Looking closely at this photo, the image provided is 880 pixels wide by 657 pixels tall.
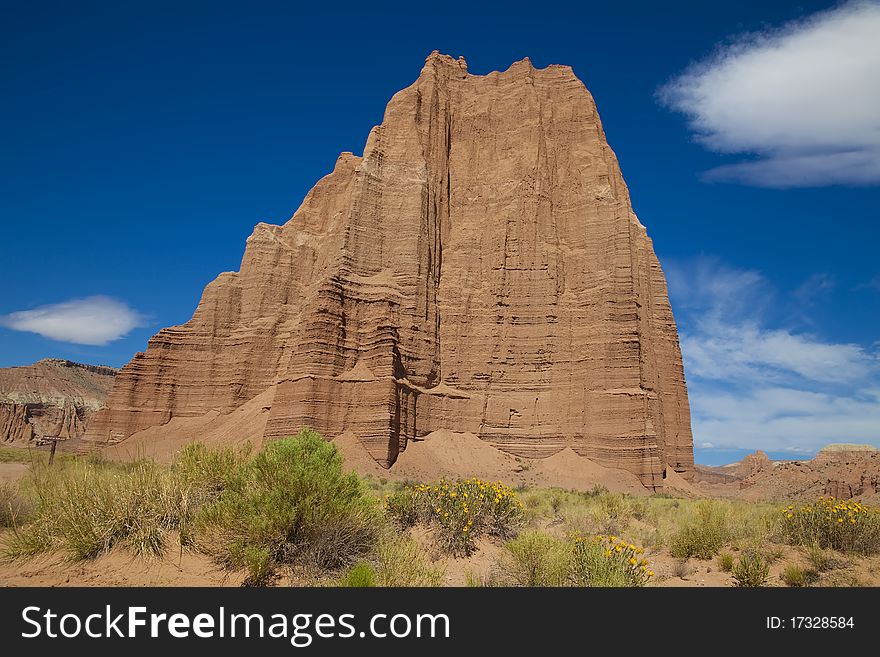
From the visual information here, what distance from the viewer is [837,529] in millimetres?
11750

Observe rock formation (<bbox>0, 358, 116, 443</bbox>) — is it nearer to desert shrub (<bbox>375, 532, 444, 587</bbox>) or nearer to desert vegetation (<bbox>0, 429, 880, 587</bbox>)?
desert vegetation (<bbox>0, 429, 880, 587</bbox>)

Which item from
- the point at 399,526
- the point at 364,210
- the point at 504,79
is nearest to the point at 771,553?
the point at 399,526

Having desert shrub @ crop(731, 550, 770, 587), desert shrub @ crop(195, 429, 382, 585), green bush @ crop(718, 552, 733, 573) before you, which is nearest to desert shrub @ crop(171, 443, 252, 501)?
desert shrub @ crop(195, 429, 382, 585)

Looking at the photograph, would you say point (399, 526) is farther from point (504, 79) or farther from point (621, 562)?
point (504, 79)

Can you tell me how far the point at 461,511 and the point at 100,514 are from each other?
6.54m

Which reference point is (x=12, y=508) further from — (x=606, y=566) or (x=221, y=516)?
(x=606, y=566)

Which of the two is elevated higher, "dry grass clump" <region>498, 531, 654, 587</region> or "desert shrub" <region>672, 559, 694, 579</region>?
Result: "dry grass clump" <region>498, 531, 654, 587</region>

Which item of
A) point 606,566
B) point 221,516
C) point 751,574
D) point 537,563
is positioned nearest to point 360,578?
point 221,516

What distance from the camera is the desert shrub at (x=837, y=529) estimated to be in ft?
37.1

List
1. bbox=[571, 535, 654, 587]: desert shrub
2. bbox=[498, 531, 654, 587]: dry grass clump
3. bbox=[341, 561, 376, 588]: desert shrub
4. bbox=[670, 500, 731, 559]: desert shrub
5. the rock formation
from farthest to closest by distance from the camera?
the rock formation
bbox=[670, 500, 731, 559]: desert shrub
bbox=[498, 531, 654, 587]: dry grass clump
bbox=[571, 535, 654, 587]: desert shrub
bbox=[341, 561, 376, 588]: desert shrub

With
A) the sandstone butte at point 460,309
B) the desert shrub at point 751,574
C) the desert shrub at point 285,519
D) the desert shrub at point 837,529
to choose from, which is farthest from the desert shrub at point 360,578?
the sandstone butte at point 460,309

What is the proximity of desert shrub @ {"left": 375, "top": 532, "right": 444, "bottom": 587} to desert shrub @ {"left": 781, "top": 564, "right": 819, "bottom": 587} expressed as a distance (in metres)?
6.05

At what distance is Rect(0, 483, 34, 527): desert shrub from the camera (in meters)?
9.59

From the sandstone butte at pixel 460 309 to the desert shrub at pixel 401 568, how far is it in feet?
115
